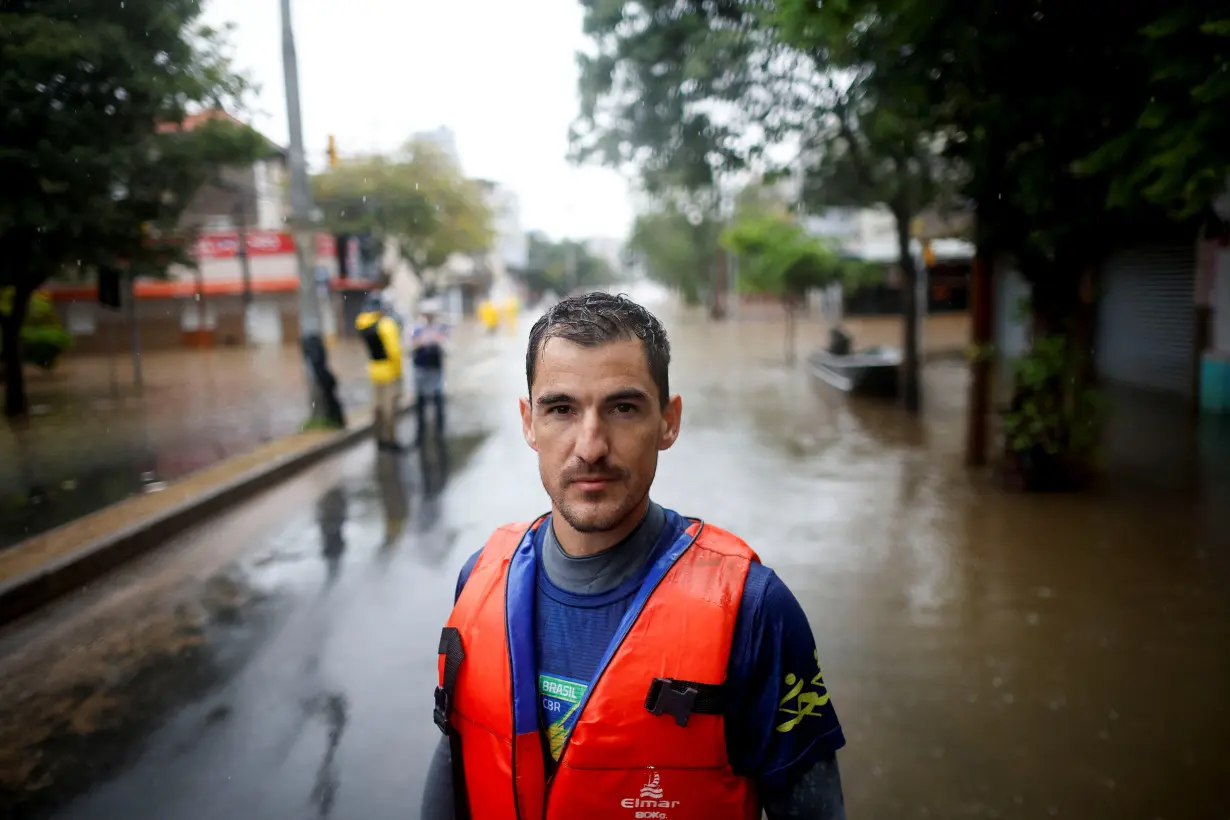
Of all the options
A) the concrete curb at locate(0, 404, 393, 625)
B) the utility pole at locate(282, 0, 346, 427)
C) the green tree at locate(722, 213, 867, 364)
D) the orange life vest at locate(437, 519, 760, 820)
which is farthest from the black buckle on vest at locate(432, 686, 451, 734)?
the green tree at locate(722, 213, 867, 364)

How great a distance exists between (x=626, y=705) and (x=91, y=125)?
662 cm

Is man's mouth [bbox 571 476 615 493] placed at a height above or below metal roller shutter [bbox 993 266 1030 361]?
above

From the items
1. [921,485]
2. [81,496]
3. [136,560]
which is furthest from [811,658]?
[81,496]

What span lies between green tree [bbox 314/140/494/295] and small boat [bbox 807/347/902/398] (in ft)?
62.3

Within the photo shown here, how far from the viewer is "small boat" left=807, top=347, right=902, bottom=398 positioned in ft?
54.4

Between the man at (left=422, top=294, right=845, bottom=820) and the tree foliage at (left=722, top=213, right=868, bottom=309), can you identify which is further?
the tree foliage at (left=722, top=213, right=868, bottom=309)

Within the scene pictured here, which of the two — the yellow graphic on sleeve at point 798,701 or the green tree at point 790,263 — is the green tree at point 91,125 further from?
the green tree at point 790,263

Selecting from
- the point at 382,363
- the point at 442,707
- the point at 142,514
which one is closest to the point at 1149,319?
the point at 382,363

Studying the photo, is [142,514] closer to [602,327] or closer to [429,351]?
[429,351]

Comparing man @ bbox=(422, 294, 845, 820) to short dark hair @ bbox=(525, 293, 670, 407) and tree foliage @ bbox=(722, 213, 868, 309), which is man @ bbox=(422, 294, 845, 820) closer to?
short dark hair @ bbox=(525, 293, 670, 407)

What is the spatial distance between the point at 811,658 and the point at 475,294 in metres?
74.5

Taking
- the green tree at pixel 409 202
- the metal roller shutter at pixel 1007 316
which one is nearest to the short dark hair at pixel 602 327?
the metal roller shutter at pixel 1007 316

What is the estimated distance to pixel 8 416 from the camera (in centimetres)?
941

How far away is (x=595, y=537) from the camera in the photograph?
1.69 m
